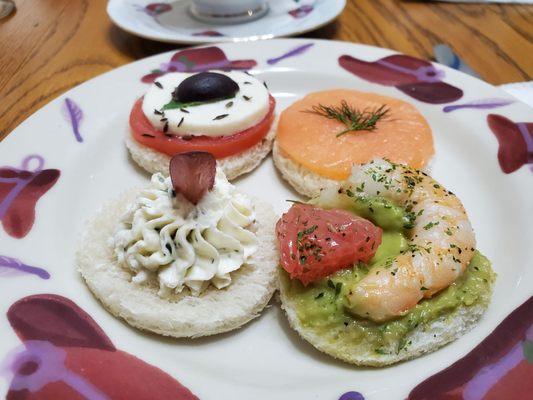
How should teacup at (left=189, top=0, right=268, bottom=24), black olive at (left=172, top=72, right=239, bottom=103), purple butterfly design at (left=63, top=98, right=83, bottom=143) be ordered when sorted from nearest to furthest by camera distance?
black olive at (left=172, top=72, right=239, bottom=103), purple butterfly design at (left=63, top=98, right=83, bottom=143), teacup at (left=189, top=0, right=268, bottom=24)

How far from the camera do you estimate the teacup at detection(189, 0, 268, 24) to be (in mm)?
4559

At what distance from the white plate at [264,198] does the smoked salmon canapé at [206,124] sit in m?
0.15

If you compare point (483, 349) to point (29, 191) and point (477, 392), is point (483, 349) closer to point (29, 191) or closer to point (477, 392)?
point (477, 392)

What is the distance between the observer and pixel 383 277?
199 cm

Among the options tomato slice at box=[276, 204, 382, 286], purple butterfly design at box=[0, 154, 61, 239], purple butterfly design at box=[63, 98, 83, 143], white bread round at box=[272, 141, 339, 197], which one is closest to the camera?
tomato slice at box=[276, 204, 382, 286]

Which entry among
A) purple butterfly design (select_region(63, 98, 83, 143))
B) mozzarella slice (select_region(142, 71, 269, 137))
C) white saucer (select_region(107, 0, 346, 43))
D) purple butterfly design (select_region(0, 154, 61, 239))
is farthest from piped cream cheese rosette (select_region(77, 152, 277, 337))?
white saucer (select_region(107, 0, 346, 43))

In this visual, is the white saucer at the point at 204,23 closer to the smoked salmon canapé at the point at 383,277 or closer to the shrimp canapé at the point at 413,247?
the shrimp canapé at the point at 413,247

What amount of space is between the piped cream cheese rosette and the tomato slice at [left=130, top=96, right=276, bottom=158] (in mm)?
583

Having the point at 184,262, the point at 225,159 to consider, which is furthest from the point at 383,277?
the point at 225,159

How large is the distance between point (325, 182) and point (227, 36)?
2.11 m

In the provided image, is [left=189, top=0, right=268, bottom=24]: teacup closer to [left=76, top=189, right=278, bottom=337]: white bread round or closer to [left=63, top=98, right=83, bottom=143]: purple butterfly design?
[left=63, top=98, right=83, bottom=143]: purple butterfly design

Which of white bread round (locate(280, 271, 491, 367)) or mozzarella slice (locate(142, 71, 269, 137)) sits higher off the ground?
white bread round (locate(280, 271, 491, 367))

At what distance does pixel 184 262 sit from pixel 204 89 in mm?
1264

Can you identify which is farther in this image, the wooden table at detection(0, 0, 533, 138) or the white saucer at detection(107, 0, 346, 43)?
the white saucer at detection(107, 0, 346, 43)
